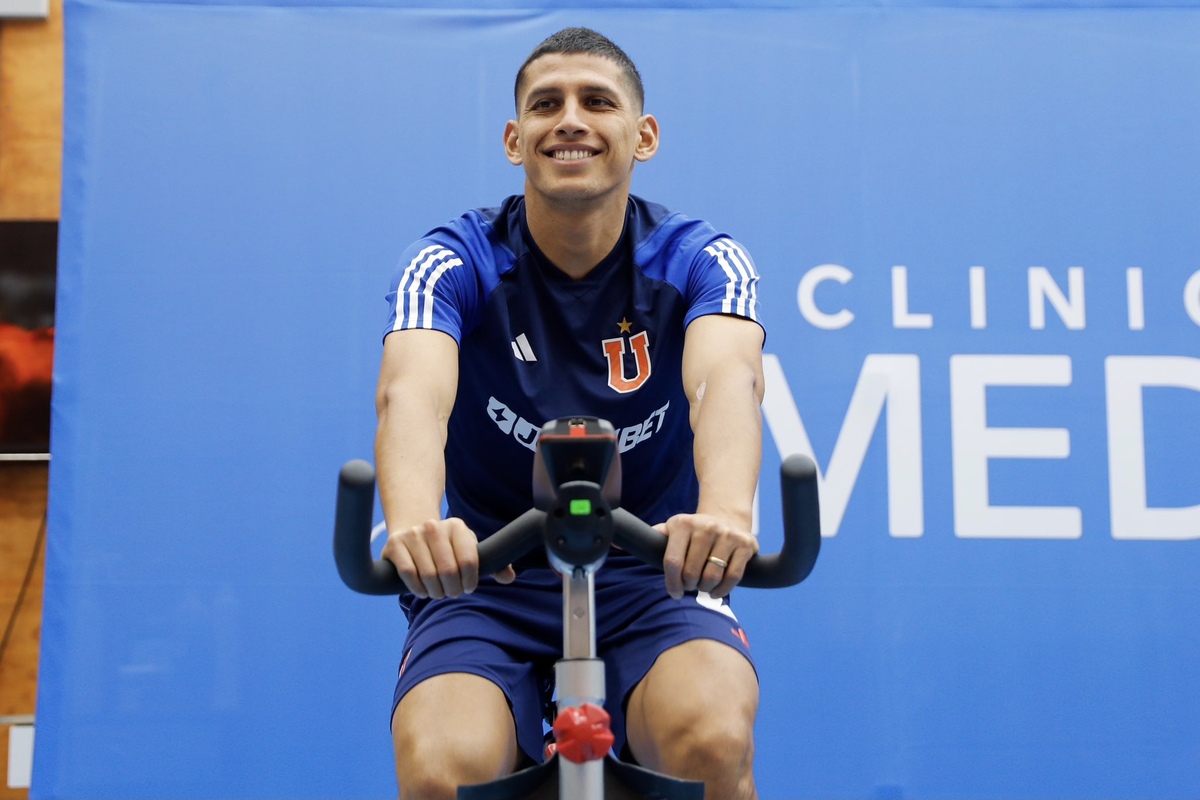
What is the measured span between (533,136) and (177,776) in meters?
1.74

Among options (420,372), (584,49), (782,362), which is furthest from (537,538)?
(782,362)

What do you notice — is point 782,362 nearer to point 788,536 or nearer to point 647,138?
point 647,138

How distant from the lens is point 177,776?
253 centimetres

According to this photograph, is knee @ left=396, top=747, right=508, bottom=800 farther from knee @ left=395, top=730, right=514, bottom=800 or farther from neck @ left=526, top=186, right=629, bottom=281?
neck @ left=526, top=186, right=629, bottom=281

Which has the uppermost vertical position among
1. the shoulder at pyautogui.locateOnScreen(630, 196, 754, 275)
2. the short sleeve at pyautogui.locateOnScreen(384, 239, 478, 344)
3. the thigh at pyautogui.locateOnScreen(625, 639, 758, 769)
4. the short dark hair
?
the short dark hair

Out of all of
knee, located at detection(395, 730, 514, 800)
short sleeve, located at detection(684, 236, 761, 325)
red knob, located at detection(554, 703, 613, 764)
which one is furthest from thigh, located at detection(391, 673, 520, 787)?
short sleeve, located at detection(684, 236, 761, 325)

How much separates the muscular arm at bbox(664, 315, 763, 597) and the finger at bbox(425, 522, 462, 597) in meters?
0.18

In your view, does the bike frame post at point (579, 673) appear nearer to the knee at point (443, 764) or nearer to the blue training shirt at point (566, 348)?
the knee at point (443, 764)

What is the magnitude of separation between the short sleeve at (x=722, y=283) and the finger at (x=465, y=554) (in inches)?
25.8

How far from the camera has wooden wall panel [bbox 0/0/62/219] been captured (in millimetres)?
2934

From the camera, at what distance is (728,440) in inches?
52.7

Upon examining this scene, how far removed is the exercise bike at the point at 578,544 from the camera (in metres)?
0.93

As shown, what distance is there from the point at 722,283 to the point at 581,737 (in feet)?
2.47

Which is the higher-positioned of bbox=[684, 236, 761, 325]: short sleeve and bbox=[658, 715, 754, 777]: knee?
bbox=[684, 236, 761, 325]: short sleeve
